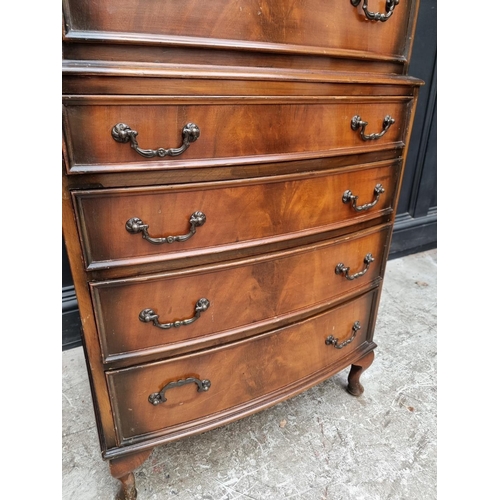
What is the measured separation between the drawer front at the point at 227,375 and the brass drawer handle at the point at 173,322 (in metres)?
0.11

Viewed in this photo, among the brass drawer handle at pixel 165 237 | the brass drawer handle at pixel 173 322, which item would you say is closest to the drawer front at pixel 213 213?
the brass drawer handle at pixel 165 237

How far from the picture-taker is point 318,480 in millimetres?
1184

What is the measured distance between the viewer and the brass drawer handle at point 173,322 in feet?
2.82

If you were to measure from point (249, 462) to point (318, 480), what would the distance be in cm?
21

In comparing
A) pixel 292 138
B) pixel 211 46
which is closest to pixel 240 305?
pixel 292 138

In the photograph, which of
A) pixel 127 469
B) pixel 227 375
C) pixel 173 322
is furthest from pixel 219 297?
pixel 127 469

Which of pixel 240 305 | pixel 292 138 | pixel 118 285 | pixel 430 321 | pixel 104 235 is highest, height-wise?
pixel 292 138

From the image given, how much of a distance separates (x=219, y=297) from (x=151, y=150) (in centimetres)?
38

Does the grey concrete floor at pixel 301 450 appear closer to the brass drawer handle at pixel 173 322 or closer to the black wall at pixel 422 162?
the brass drawer handle at pixel 173 322

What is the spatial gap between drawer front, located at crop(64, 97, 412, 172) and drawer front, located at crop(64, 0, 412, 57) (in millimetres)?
107

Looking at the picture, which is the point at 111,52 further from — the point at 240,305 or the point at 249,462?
the point at 249,462

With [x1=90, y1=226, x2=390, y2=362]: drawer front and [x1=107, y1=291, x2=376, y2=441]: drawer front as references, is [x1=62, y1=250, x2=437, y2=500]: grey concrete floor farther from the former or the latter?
[x1=90, y1=226, x2=390, y2=362]: drawer front

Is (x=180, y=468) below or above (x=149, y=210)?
below

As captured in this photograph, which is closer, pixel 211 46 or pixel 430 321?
pixel 211 46
